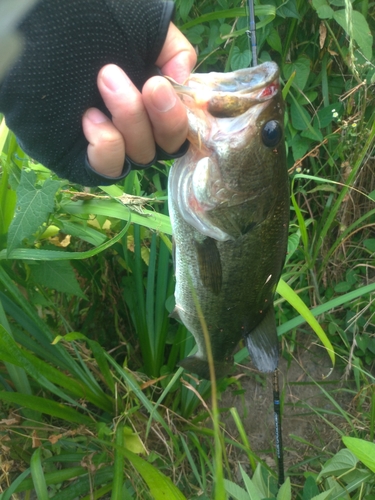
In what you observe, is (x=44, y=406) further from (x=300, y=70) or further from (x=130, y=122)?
(x=300, y=70)

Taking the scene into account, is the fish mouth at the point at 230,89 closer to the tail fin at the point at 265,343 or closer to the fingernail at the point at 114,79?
the fingernail at the point at 114,79

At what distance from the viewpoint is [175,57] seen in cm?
100

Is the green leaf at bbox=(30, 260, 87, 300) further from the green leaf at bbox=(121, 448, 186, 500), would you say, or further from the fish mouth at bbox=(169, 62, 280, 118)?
the fish mouth at bbox=(169, 62, 280, 118)

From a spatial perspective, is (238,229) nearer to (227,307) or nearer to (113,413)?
(227,307)

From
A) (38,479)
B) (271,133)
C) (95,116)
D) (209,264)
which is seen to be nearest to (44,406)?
(38,479)

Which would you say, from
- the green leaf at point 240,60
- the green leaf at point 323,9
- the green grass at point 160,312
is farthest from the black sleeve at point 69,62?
the green leaf at point 323,9

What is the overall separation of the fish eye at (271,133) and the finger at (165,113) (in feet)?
0.70

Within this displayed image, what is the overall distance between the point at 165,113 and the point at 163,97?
0.04 metres

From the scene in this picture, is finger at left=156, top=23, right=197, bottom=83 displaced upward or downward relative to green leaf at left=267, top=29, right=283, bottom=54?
upward

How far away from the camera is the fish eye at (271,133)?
99cm

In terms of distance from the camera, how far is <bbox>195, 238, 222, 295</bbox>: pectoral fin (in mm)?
1138

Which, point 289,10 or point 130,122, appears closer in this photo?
point 130,122

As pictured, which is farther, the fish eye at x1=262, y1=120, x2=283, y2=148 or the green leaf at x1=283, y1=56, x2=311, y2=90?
the green leaf at x1=283, y1=56, x2=311, y2=90

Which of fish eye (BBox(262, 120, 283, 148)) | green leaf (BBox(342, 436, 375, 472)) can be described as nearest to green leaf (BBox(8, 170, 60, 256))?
fish eye (BBox(262, 120, 283, 148))
